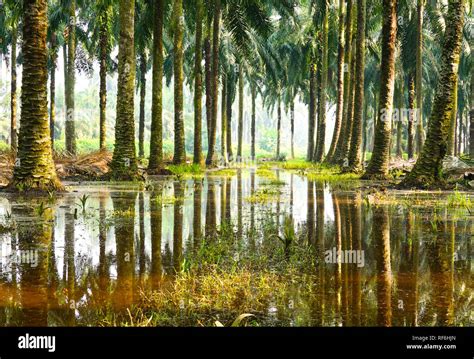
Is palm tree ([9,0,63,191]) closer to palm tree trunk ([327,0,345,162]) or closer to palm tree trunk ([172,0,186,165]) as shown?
palm tree trunk ([172,0,186,165])

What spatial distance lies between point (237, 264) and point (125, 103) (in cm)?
1387

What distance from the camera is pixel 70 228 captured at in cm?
867

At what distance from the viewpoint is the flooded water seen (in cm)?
448

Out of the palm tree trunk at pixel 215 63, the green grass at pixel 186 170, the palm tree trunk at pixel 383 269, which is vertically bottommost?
→ the palm tree trunk at pixel 383 269

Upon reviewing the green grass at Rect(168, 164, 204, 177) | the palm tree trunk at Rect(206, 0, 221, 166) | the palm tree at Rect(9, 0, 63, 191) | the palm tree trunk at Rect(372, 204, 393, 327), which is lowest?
the palm tree trunk at Rect(372, 204, 393, 327)

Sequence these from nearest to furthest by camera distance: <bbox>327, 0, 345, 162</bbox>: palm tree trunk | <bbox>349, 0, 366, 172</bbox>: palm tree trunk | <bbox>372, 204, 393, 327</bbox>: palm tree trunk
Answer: <bbox>372, 204, 393, 327</bbox>: palm tree trunk < <bbox>349, 0, 366, 172</bbox>: palm tree trunk < <bbox>327, 0, 345, 162</bbox>: palm tree trunk

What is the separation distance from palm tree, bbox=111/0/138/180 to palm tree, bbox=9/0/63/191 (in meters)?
5.22

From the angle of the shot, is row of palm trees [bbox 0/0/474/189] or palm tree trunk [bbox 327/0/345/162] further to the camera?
palm tree trunk [bbox 327/0/345/162]

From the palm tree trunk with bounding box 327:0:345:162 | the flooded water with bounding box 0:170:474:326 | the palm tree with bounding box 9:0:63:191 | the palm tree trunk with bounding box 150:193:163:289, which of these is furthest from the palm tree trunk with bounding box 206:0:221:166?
the flooded water with bounding box 0:170:474:326

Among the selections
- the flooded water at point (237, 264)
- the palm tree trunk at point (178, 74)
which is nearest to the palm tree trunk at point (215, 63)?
the palm tree trunk at point (178, 74)

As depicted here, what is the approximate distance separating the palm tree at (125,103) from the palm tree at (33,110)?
17.1 ft

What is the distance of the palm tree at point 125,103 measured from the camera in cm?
1909

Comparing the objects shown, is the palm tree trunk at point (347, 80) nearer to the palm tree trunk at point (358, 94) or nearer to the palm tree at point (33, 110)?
the palm tree trunk at point (358, 94)
